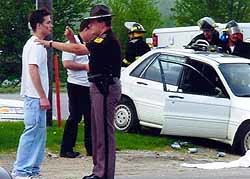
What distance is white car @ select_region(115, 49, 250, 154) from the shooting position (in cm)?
1338

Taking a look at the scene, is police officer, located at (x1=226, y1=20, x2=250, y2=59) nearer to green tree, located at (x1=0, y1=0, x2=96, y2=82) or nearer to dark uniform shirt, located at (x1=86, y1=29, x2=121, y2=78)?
dark uniform shirt, located at (x1=86, y1=29, x2=121, y2=78)

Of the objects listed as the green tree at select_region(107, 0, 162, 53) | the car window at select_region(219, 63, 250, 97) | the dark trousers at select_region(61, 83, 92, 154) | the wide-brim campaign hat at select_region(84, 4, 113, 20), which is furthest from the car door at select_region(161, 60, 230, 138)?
the green tree at select_region(107, 0, 162, 53)

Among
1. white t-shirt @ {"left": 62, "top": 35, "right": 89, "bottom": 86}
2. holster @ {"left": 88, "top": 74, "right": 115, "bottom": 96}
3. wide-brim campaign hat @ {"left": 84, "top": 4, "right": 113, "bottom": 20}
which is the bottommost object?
white t-shirt @ {"left": 62, "top": 35, "right": 89, "bottom": 86}

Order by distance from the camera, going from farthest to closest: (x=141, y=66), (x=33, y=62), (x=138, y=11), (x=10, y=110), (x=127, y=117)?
(x=138, y=11) < (x=10, y=110) < (x=141, y=66) < (x=127, y=117) < (x=33, y=62)

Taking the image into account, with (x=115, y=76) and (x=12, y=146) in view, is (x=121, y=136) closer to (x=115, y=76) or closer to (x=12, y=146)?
(x=12, y=146)

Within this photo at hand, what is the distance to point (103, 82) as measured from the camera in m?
9.49

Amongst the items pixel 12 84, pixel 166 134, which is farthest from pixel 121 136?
pixel 12 84

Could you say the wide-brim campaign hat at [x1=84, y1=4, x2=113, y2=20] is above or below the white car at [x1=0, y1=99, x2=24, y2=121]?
above

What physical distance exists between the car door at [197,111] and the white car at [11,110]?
328 cm

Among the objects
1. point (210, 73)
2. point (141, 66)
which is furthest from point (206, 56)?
point (141, 66)

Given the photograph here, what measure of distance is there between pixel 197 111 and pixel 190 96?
11.5 inches

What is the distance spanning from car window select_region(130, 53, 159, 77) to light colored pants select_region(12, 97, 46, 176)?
5.22 metres

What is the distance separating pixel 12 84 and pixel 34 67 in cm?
3407

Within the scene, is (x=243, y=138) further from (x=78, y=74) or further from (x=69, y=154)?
(x=78, y=74)
